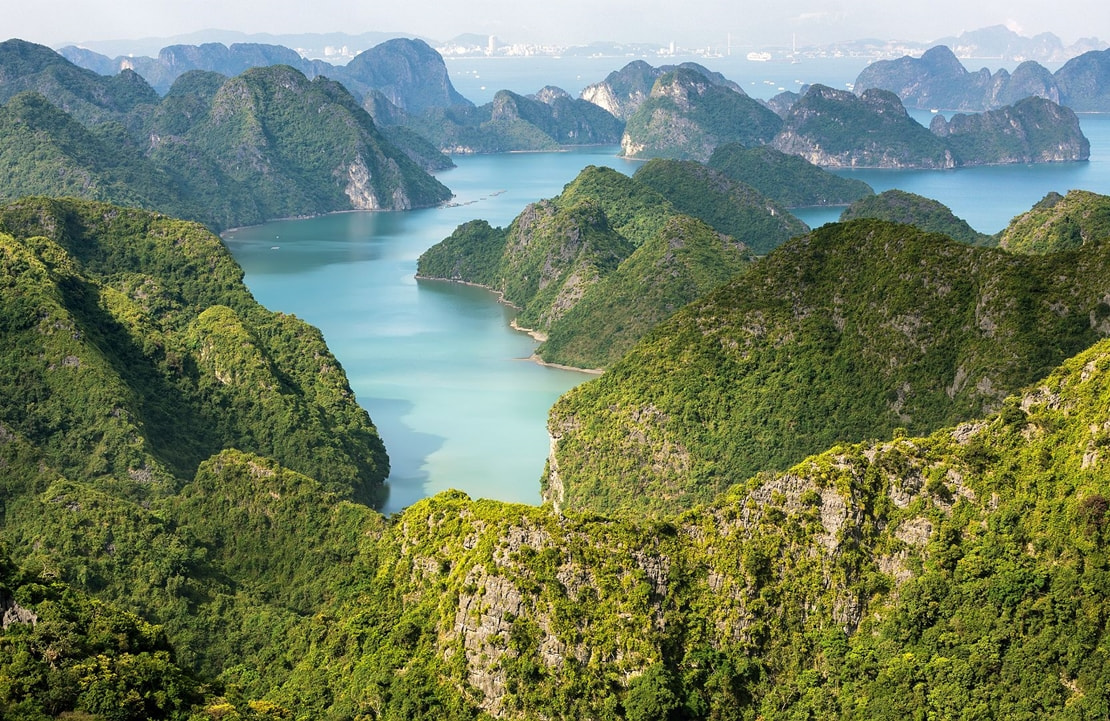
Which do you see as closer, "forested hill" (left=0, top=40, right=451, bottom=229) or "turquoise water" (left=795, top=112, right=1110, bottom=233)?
"forested hill" (left=0, top=40, right=451, bottom=229)

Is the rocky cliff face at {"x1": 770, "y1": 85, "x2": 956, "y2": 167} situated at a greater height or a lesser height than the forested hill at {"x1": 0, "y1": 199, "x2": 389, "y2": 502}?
greater

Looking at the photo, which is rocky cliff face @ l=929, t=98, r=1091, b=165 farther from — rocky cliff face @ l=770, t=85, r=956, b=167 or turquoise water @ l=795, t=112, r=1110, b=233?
rocky cliff face @ l=770, t=85, r=956, b=167

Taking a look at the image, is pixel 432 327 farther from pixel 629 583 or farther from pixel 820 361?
pixel 629 583

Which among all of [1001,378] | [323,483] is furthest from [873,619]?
[323,483]

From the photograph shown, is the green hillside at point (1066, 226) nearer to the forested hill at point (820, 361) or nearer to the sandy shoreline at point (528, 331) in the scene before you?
the forested hill at point (820, 361)

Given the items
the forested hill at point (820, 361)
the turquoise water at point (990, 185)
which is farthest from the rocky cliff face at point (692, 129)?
the forested hill at point (820, 361)

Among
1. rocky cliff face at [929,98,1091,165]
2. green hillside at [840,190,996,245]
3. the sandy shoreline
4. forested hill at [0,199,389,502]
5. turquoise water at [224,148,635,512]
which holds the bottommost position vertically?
turquoise water at [224,148,635,512]

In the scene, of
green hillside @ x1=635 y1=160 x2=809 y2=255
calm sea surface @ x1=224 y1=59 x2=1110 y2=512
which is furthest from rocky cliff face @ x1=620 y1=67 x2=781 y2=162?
green hillside @ x1=635 y1=160 x2=809 y2=255
